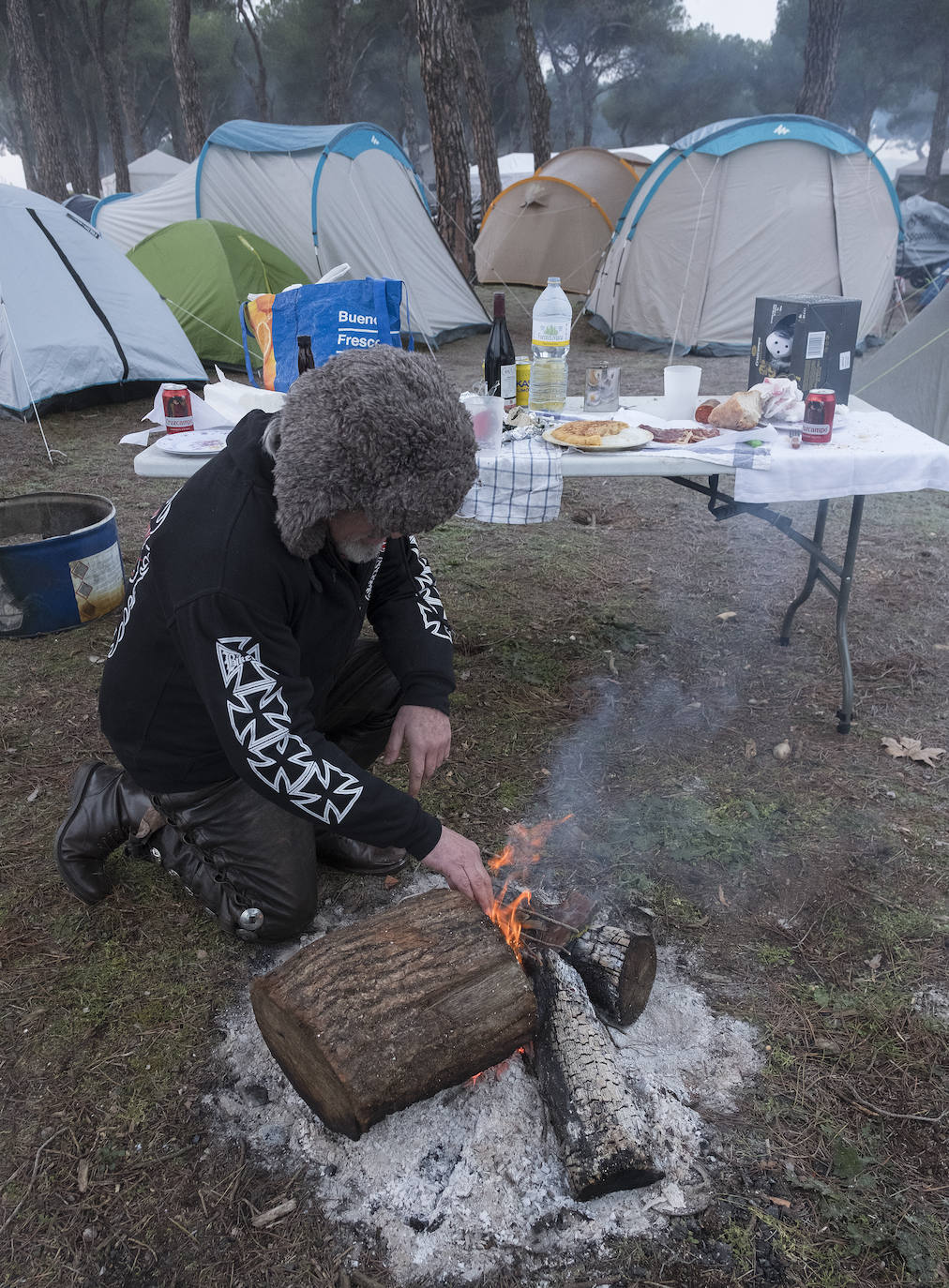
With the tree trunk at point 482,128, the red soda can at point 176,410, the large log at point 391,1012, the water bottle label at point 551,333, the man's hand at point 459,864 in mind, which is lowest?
the large log at point 391,1012

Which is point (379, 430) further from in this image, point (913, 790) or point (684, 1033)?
point (913, 790)

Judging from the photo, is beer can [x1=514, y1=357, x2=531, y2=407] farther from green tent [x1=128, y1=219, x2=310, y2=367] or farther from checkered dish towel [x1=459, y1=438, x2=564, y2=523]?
green tent [x1=128, y1=219, x2=310, y2=367]

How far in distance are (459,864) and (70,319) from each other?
23.8 ft

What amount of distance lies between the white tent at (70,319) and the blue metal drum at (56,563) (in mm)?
3701

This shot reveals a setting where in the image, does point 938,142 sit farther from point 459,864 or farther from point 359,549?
point 459,864

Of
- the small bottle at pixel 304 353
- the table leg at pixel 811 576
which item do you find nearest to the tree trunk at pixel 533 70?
the small bottle at pixel 304 353

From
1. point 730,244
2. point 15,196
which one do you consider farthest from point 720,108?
point 15,196

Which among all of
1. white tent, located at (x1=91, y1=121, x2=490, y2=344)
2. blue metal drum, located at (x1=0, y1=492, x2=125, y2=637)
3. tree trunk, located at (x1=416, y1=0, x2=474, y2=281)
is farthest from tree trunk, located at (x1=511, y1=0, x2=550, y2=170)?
blue metal drum, located at (x1=0, y1=492, x2=125, y2=637)

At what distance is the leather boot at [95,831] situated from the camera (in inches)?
98.7

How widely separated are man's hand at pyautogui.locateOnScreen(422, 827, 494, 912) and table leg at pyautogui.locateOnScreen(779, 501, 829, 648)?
225 cm

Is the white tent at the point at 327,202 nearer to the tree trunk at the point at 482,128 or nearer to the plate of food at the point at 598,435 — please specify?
the tree trunk at the point at 482,128

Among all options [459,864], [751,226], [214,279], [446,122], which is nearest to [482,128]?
[446,122]

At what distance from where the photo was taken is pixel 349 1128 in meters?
1.78

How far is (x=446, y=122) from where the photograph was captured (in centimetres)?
1062
